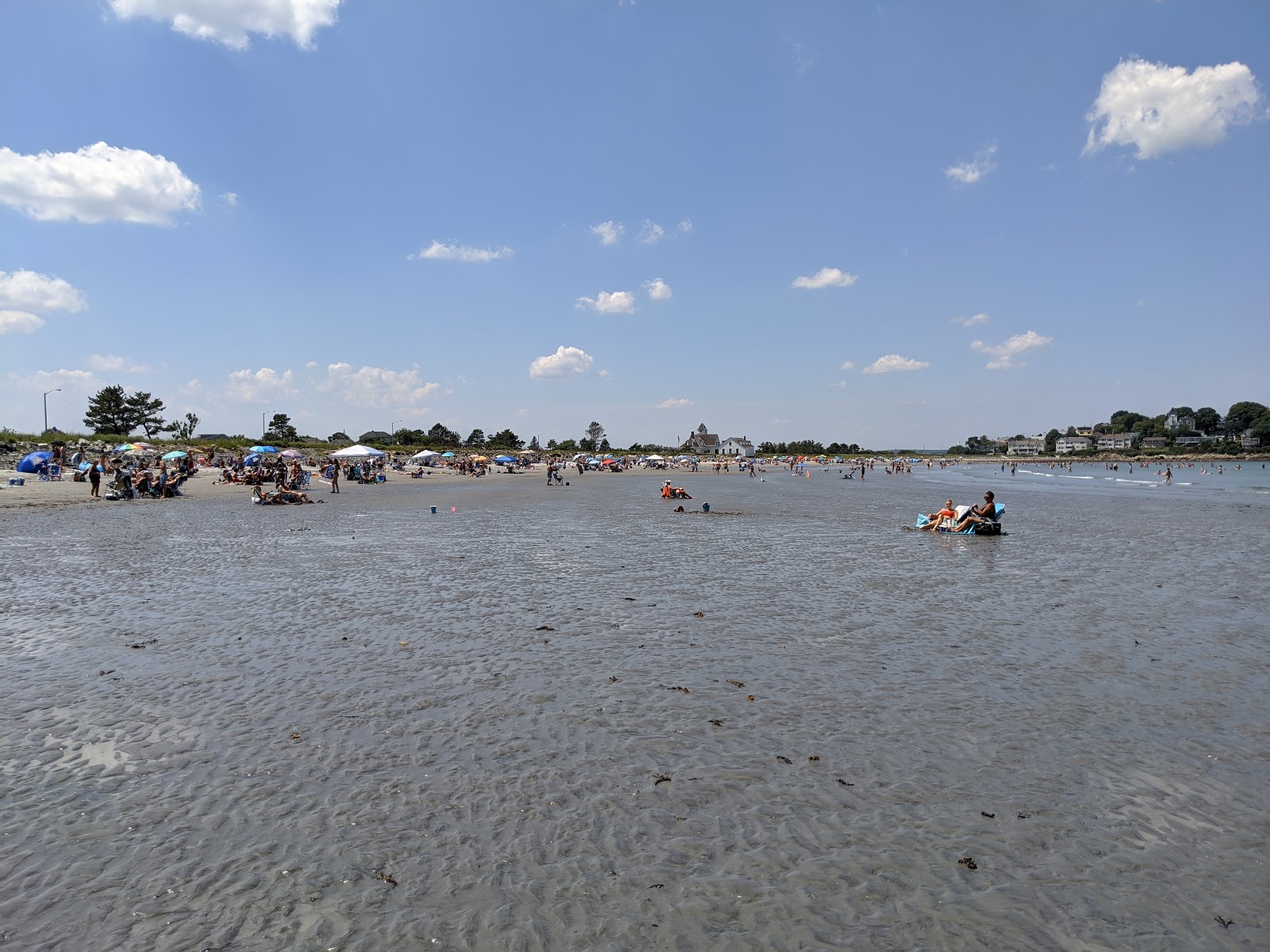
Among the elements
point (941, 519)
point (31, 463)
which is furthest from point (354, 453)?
point (941, 519)

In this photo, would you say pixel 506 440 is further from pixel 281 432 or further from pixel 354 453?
pixel 354 453

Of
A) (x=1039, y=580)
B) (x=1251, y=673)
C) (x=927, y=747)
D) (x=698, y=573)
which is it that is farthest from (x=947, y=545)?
(x=927, y=747)

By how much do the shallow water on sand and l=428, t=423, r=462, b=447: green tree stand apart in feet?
469

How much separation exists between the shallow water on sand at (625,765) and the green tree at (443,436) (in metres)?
143

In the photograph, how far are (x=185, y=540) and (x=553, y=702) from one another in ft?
65.0

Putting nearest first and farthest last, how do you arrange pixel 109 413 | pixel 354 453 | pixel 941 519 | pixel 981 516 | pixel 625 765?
pixel 625 765 < pixel 981 516 < pixel 941 519 < pixel 354 453 < pixel 109 413

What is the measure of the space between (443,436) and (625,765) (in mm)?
161827

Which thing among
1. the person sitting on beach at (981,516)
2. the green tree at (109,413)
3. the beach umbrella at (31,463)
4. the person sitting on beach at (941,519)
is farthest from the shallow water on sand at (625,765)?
the green tree at (109,413)

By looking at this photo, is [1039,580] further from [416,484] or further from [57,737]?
[416,484]

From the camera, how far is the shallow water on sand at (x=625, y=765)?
4570 mm

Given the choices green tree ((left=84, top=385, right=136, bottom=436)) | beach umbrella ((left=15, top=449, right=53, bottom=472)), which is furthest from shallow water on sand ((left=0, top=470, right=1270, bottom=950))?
green tree ((left=84, top=385, right=136, bottom=436))

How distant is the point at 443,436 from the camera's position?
6368 inches

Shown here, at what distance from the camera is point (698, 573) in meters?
18.0

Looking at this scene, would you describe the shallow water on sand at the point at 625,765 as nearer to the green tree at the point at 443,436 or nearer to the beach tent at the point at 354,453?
the beach tent at the point at 354,453
